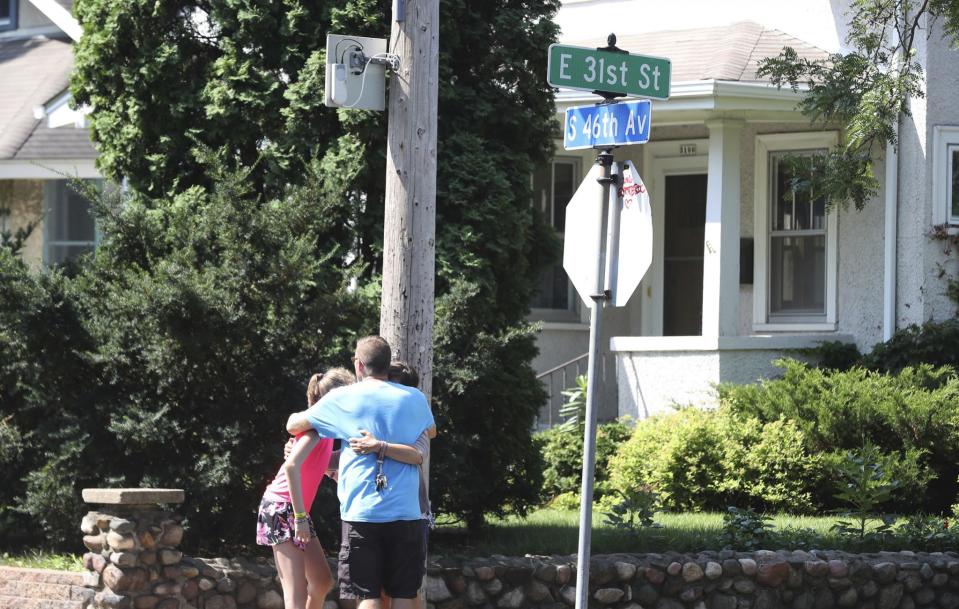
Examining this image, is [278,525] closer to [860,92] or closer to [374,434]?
[374,434]

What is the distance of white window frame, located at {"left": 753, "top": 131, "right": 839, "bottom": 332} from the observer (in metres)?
14.7

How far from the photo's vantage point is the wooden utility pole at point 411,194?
7715mm

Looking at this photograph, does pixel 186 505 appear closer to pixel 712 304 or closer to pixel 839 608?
pixel 839 608

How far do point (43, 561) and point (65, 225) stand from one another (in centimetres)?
1030

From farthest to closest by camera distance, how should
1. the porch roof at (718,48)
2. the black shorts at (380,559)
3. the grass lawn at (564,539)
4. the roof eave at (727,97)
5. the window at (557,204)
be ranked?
the window at (557,204)
the porch roof at (718,48)
the roof eave at (727,97)
the grass lawn at (564,539)
the black shorts at (380,559)

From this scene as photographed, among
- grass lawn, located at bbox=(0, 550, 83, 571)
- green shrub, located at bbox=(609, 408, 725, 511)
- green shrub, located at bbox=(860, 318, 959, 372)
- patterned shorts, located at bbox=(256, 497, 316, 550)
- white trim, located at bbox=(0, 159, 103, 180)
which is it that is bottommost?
grass lawn, located at bbox=(0, 550, 83, 571)

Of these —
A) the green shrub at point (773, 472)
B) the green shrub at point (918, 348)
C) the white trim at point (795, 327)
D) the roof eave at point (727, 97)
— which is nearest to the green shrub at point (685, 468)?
the green shrub at point (773, 472)

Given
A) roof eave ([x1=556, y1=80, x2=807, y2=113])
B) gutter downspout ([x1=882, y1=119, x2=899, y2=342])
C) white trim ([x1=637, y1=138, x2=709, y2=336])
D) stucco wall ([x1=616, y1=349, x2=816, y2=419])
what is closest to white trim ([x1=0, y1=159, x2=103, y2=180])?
roof eave ([x1=556, y1=80, x2=807, y2=113])

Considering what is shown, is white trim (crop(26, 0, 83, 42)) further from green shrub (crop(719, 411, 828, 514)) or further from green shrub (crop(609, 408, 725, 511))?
green shrub (crop(719, 411, 828, 514))

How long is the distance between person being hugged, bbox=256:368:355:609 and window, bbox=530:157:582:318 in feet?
28.5

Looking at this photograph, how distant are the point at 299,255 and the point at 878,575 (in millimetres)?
4694

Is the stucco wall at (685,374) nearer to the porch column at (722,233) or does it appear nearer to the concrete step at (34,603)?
the porch column at (722,233)

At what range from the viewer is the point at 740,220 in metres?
14.9

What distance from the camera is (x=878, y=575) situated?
9.70 meters
